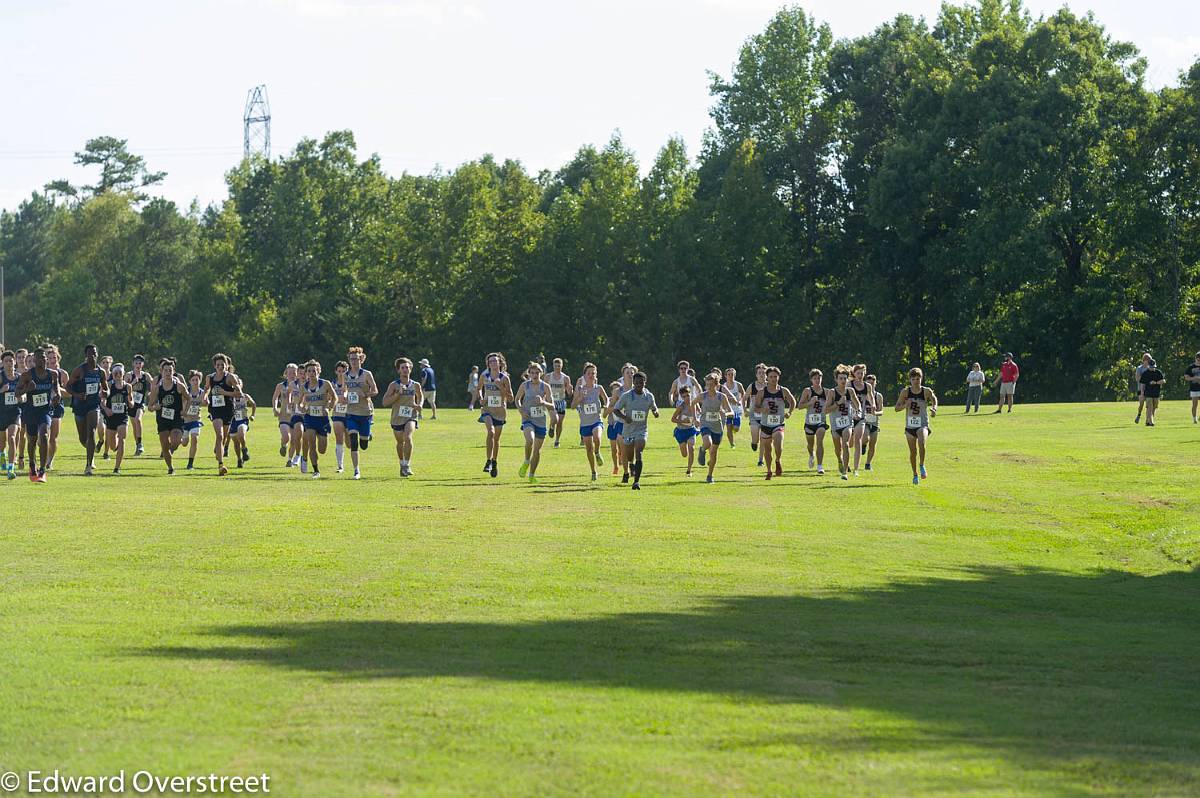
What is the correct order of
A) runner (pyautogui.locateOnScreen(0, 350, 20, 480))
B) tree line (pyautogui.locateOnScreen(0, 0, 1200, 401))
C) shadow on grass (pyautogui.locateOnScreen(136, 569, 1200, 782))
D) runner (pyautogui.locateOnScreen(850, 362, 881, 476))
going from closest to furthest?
shadow on grass (pyautogui.locateOnScreen(136, 569, 1200, 782))
runner (pyautogui.locateOnScreen(0, 350, 20, 480))
runner (pyautogui.locateOnScreen(850, 362, 881, 476))
tree line (pyautogui.locateOnScreen(0, 0, 1200, 401))

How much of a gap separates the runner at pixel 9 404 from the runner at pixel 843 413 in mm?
13474

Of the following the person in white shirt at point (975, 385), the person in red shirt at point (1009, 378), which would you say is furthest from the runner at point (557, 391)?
the person in white shirt at point (975, 385)

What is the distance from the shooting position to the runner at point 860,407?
94.6 feet

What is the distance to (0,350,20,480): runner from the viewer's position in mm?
25953

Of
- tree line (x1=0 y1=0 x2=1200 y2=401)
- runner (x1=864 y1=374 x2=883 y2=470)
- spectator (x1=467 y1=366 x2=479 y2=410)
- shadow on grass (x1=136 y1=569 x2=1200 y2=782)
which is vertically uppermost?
tree line (x1=0 y1=0 x2=1200 y2=401)

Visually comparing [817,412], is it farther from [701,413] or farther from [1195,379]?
[1195,379]

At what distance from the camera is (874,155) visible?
81875 mm

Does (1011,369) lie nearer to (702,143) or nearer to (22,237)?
(702,143)

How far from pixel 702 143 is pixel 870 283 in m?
17.6

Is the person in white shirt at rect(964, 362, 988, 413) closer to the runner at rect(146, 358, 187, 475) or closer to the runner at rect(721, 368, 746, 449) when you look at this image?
the runner at rect(721, 368, 746, 449)

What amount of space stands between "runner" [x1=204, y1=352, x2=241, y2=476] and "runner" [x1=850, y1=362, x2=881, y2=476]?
10652 millimetres

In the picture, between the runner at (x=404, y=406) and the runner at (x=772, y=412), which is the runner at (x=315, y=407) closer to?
the runner at (x=404, y=406)

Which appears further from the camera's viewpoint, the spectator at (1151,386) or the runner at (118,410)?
the spectator at (1151,386)

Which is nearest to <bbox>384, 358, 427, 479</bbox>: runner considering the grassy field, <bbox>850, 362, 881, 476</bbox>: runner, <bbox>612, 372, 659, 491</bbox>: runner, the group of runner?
the group of runner
